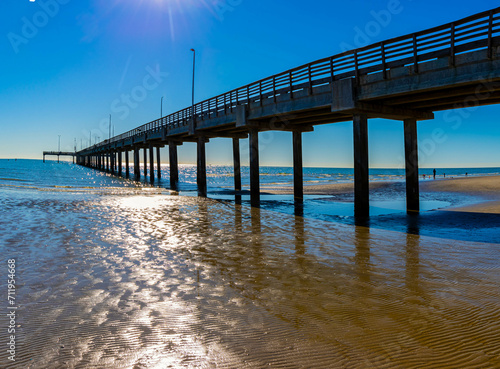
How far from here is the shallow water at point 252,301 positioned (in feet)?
11.7

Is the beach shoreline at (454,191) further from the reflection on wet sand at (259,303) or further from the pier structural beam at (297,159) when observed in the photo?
the reflection on wet sand at (259,303)

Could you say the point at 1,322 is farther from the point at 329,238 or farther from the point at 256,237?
the point at 329,238

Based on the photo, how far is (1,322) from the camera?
428 cm

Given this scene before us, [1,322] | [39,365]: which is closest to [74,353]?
[39,365]

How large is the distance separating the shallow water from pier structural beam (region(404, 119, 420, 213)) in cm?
780

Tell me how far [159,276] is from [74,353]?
2704 mm

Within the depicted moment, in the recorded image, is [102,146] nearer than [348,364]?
No

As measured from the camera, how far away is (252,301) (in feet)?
16.6

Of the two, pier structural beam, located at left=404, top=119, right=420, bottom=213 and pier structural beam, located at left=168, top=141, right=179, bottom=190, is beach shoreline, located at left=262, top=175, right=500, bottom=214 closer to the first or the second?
pier structural beam, located at left=404, top=119, right=420, bottom=213

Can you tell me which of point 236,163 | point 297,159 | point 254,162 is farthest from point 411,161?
point 236,163

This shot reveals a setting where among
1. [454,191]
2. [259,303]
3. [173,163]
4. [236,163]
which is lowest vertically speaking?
[259,303]

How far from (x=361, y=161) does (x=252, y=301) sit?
468 inches

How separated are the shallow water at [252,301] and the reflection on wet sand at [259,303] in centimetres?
2

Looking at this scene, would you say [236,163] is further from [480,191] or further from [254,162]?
[480,191]
